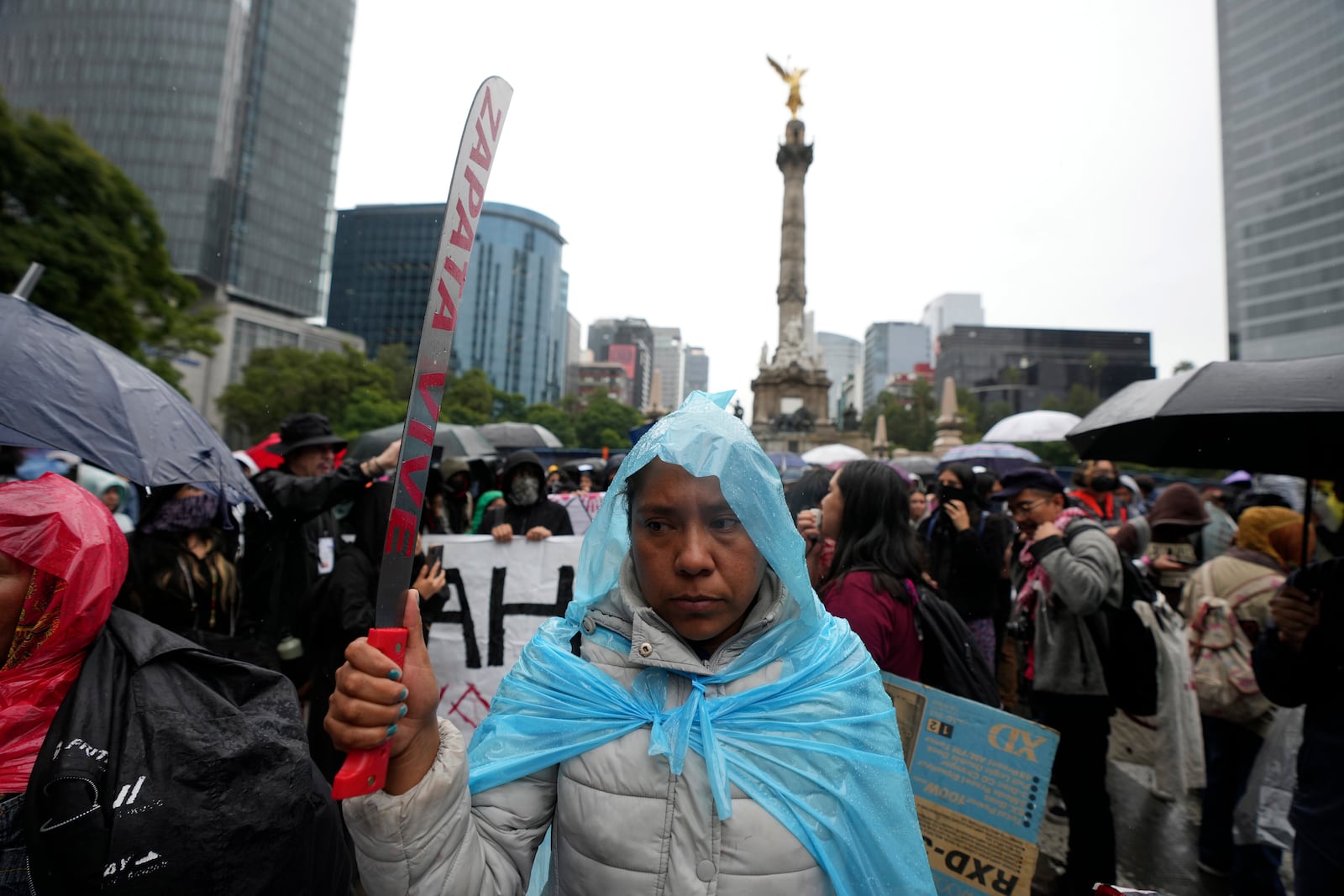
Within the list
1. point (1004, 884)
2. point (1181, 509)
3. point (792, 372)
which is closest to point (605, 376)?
point (792, 372)

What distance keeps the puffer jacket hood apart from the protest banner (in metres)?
3.88

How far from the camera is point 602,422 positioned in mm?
55688

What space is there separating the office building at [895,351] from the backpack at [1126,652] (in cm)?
13133

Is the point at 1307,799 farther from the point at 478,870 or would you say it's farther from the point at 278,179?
the point at 278,179

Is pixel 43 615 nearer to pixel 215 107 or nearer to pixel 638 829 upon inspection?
pixel 638 829

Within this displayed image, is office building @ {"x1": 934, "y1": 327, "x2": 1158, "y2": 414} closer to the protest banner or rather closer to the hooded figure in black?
the hooded figure in black

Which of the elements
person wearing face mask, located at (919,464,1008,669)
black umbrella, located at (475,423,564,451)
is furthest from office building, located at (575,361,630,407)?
person wearing face mask, located at (919,464,1008,669)

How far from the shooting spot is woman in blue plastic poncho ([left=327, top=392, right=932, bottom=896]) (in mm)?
1250

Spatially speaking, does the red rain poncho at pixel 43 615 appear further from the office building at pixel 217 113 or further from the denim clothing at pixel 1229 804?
the office building at pixel 217 113

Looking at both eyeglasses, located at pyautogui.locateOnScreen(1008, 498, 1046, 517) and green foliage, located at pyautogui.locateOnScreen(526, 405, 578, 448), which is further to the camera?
green foliage, located at pyautogui.locateOnScreen(526, 405, 578, 448)

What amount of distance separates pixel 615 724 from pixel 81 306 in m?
19.2

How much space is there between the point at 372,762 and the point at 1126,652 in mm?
3505

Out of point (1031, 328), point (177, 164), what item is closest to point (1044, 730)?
point (177, 164)

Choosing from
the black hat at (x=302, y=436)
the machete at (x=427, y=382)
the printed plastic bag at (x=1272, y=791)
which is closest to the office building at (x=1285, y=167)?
the printed plastic bag at (x=1272, y=791)
